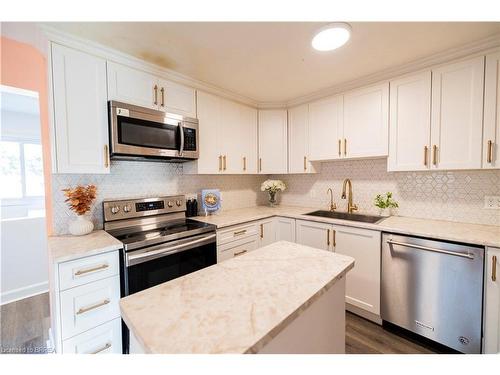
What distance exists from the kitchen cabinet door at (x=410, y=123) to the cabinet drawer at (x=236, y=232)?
148cm

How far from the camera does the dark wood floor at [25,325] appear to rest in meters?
1.74

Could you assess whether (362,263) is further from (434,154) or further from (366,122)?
(366,122)

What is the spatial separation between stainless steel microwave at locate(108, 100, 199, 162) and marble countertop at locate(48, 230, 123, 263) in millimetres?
637

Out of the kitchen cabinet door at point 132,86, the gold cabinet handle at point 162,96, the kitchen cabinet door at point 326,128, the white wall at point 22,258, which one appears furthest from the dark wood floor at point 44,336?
the gold cabinet handle at point 162,96

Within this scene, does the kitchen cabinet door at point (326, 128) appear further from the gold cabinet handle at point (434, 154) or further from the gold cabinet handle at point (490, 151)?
the gold cabinet handle at point (490, 151)

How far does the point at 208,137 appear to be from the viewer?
2.29 metres

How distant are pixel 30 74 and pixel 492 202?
4.10 metres

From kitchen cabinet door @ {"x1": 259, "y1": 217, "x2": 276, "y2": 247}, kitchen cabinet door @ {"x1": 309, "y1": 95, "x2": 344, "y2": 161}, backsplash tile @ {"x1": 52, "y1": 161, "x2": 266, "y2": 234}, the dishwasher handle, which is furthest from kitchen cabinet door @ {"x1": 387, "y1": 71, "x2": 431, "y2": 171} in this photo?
backsplash tile @ {"x1": 52, "y1": 161, "x2": 266, "y2": 234}

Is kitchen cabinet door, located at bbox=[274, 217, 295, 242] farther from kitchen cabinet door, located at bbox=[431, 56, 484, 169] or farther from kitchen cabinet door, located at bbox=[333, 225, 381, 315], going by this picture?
kitchen cabinet door, located at bbox=[431, 56, 484, 169]

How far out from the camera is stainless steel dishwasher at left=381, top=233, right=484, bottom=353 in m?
1.45

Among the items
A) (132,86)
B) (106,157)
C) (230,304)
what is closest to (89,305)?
(106,157)
